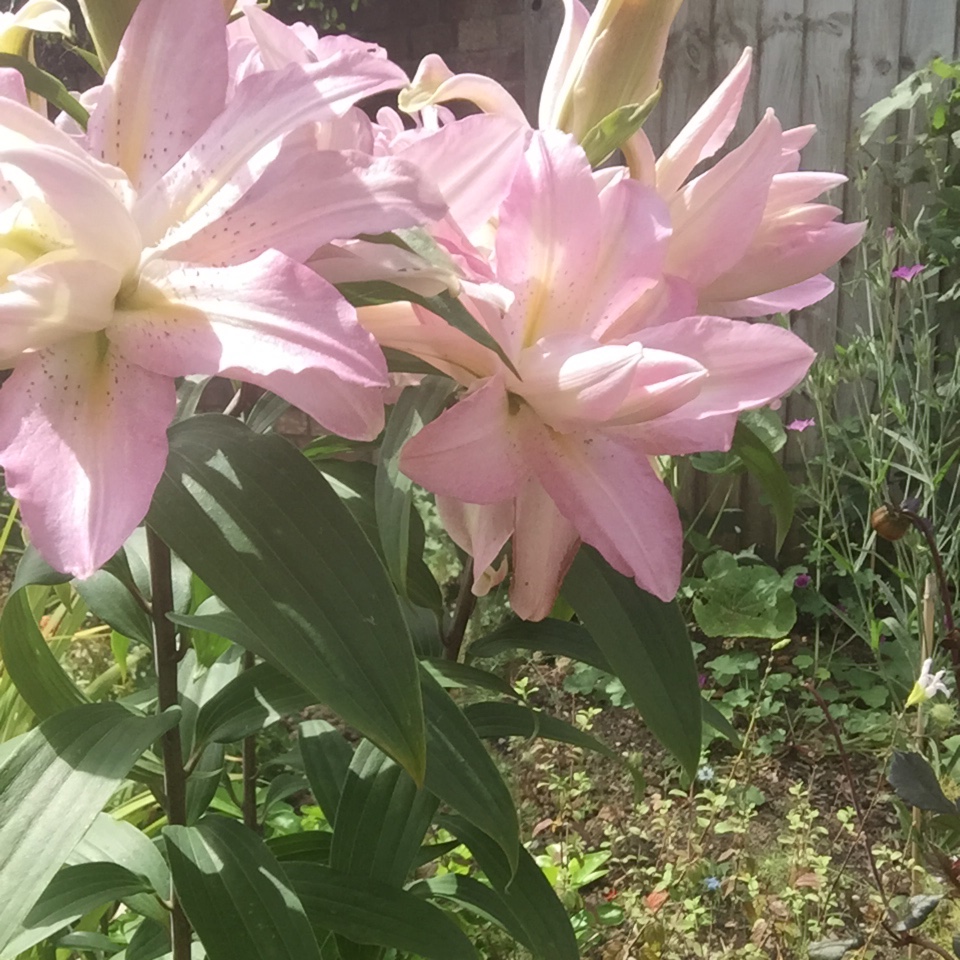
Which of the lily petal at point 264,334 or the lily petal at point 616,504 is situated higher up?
the lily petal at point 264,334

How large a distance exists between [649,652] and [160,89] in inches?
14.1

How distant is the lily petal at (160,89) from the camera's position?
319 mm

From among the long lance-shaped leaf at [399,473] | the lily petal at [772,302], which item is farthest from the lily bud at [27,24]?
the lily petal at [772,302]

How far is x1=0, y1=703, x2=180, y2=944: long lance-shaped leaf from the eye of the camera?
0.42 meters

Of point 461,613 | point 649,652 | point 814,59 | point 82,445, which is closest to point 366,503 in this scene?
A: point 461,613

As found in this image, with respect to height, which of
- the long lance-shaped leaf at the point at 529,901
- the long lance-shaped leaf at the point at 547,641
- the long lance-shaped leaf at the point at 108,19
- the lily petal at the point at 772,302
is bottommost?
the long lance-shaped leaf at the point at 529,901

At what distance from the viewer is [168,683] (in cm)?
56

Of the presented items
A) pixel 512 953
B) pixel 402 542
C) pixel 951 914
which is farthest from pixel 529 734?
pixel 951 914

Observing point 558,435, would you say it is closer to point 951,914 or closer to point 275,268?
point 275,268

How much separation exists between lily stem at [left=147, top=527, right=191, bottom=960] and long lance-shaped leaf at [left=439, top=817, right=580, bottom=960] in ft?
0.70

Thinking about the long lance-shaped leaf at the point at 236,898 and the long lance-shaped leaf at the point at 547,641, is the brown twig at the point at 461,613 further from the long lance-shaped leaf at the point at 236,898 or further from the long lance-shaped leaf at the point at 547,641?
the long lance-shaped leaf at the point at 236,898

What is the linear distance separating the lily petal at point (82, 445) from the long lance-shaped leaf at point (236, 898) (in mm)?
351

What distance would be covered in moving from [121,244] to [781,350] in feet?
0.84

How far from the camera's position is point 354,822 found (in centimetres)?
68
